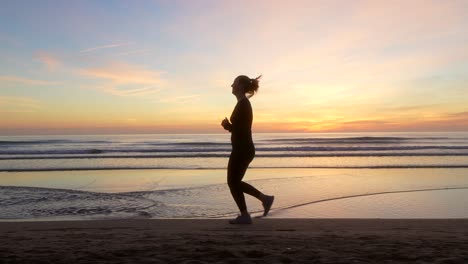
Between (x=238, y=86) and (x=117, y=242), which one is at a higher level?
(x=238, y=86)

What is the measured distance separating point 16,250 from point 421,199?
7401 mm

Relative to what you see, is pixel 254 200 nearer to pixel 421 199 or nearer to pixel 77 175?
pixel 421 199

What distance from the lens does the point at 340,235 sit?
4371 mm

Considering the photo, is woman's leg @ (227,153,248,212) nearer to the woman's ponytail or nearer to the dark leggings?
the dark leggings

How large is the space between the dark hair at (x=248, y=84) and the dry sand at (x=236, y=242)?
5.56 feet

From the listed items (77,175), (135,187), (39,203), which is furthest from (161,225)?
(77,175)

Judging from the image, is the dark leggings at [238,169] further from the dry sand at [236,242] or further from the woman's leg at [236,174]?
the dry sand at [236,242]

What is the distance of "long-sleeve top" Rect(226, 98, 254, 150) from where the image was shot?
16.8 feet

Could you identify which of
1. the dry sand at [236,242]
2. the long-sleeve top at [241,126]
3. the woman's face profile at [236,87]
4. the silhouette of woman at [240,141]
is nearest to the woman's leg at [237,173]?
the silhouette of woman at [240,141]

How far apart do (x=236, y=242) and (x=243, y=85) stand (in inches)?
84.2

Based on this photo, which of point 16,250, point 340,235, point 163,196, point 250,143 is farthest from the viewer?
point 163,196

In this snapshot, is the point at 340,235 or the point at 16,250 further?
the point at 340,235

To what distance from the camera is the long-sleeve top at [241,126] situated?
5113 mm

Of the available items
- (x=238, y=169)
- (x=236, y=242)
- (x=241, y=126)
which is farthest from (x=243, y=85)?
(x=236, y=242)
